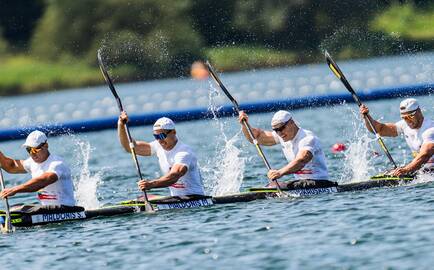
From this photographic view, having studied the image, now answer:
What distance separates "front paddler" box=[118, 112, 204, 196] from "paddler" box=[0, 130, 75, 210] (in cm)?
116

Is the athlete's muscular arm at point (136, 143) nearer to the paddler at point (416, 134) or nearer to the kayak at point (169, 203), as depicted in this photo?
the kayak at point (169, 203)

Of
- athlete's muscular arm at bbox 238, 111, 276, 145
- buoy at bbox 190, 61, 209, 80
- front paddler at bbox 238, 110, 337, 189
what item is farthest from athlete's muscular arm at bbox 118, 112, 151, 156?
buoy at bbox 190, 61, 209, 80

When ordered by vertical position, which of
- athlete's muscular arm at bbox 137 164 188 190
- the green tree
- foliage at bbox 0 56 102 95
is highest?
the green tree

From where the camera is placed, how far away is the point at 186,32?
52875 millimetres

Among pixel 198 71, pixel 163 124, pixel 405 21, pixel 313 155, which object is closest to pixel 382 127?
pixel 313 155

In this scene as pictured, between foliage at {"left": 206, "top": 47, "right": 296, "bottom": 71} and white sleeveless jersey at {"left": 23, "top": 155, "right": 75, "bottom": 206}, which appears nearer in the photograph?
white sleeveless jersey at {"left": 23, "top": 155, "right": 75, "bottom": 206}

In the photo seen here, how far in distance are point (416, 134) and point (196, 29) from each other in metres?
Result: 35.1

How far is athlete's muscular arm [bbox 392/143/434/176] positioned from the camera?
1762 centimetres

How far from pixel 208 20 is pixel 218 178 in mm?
32109

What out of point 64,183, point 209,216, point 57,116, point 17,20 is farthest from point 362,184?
point 17,20

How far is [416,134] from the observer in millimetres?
18234

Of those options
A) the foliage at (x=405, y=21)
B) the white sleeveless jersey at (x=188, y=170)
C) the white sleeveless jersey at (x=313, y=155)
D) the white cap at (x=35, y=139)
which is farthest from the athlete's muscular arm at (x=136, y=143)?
the foliage at (x=405, y=21)

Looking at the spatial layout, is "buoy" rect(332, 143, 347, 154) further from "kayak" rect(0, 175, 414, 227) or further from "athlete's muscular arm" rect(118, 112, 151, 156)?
"athlete's muscular arm" rect(118, 112, 151, 156)

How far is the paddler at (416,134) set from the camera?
57.9 feet
